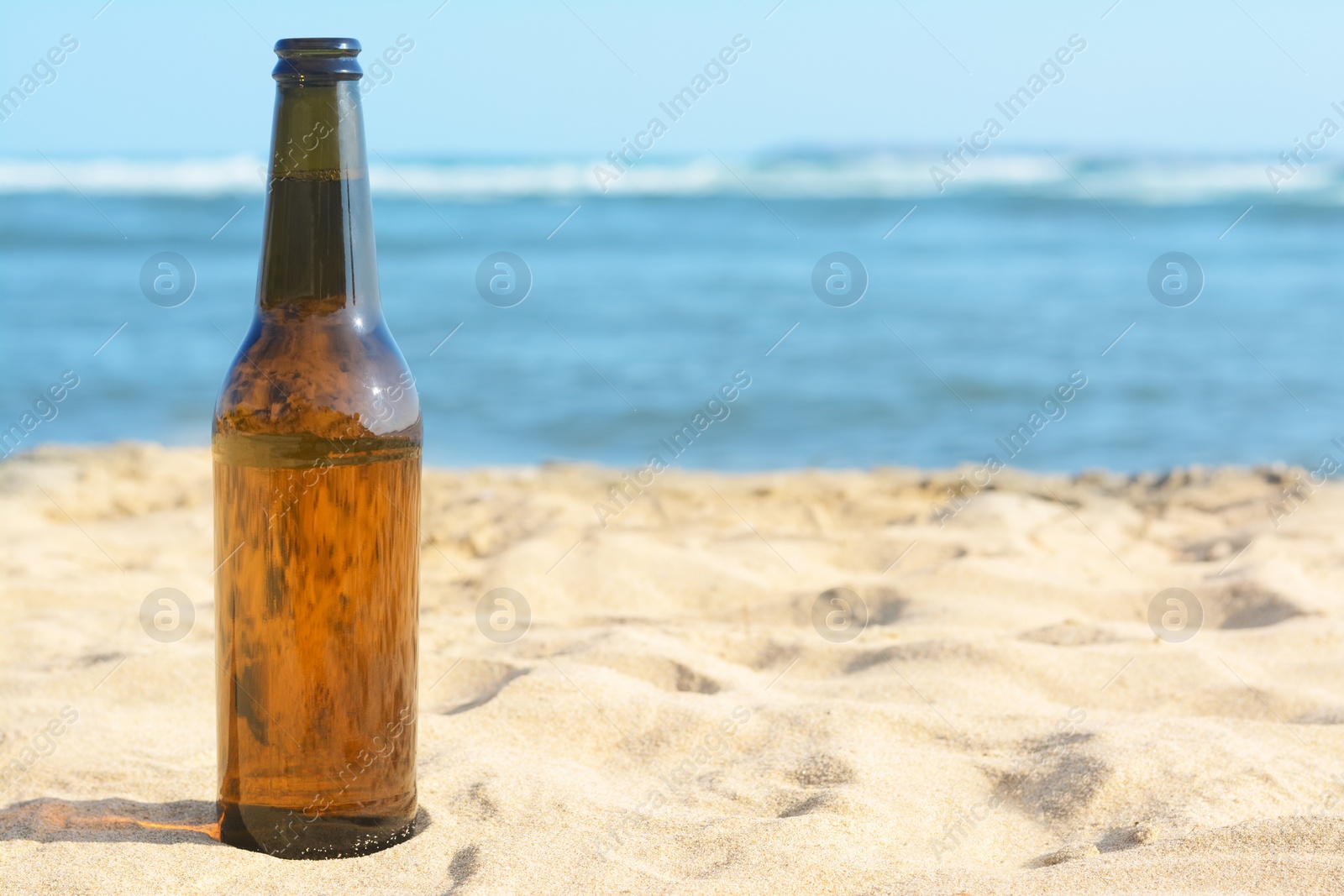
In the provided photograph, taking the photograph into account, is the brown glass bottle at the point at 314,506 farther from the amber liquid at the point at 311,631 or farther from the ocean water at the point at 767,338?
the ocean water at the point at 767,338

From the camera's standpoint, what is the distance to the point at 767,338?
1005cm

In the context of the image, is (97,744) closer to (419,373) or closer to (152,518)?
(152,518)

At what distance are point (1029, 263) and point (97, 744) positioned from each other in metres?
14.2

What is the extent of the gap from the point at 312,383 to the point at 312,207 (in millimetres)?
272

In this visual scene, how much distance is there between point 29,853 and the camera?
1946mm

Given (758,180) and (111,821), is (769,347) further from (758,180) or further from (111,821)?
(758,180)

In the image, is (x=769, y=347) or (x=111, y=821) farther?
(x=769, y=347)

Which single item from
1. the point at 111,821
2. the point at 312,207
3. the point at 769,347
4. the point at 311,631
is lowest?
the point at 111,821

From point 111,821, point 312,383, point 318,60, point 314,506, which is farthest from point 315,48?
point 111,821

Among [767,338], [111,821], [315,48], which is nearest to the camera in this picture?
[315,48]

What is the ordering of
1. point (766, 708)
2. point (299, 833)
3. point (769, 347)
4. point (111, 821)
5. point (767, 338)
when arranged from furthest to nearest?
point (767, 338) → point (769, 347) → point (766, 708) → point (111, 821) → point (299, 833)

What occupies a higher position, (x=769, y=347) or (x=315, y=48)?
(x=315, y=48)

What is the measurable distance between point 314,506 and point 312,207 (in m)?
0.45

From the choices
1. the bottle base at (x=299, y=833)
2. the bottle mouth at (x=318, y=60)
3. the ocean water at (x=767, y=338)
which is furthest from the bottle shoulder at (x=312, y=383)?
the ocean water at (x=767, y=338)
